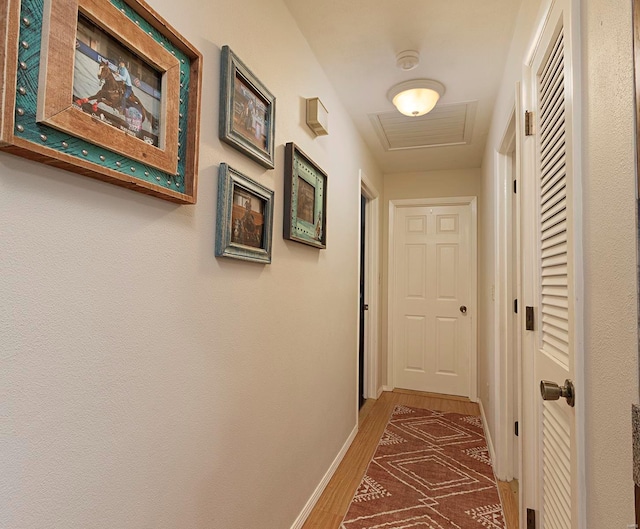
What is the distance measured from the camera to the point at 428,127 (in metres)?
2.86

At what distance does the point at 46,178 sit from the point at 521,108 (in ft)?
5.73

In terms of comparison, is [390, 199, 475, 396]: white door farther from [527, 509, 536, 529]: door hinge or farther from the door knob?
the door knob

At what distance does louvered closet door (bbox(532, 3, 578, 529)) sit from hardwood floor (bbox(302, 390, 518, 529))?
3.26ft

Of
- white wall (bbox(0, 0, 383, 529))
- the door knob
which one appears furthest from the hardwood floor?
the door knob

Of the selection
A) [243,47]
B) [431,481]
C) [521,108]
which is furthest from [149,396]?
[431,481]

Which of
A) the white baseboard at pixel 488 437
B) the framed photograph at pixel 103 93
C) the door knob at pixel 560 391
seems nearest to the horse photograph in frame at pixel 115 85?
the framed photograph at pixel 103 93

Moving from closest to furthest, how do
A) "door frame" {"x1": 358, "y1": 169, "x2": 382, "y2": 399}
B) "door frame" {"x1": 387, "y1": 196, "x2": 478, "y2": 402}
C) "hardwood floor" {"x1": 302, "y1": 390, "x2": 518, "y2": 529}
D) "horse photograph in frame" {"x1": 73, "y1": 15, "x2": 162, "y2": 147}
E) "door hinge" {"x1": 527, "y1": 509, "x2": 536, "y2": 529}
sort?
"horse photograph in frame" {"x1": 73, "y1": 15, "x2": 162, "y2": 147} < "door hinge" {"x1": 527, "y1": 509, "x2": 536, "y2": 529} < "hardwood floor" {"x1": 302, "y1": 390, "x2": 518, "y2": 529} < "door frame" {"x1": 358, "y1": 169, "x2": 382, "y2": 399} < "door frame" {"x1": 387, "y1": 196, "x2": 478, "y2": 402}

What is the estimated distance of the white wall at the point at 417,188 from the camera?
391 centimetres

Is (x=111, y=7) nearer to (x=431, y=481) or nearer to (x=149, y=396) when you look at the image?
(x=149, y=396)

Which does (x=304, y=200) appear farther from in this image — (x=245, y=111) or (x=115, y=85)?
(x=115, y=85)

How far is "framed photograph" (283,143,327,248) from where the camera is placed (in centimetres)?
169

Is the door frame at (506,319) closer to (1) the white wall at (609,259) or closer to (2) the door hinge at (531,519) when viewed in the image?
(2) the door hinge at (531,519)

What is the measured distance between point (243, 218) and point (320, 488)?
5.31 ft

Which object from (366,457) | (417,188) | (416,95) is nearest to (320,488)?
(366,457)
